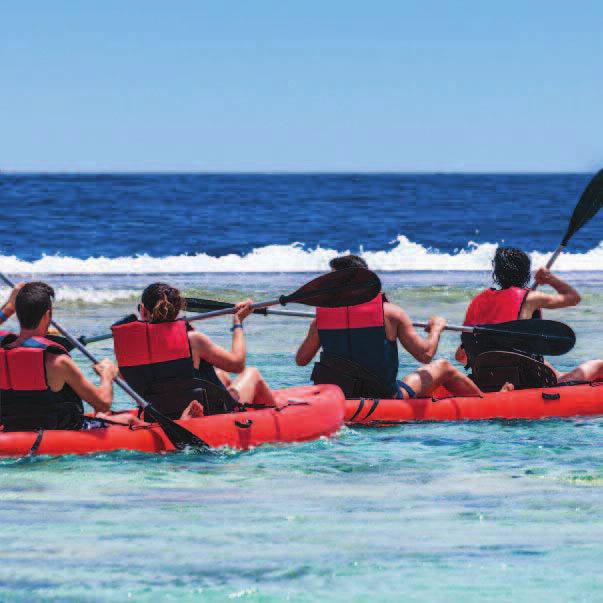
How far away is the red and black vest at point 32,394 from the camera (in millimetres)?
5719

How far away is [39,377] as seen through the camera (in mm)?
5766

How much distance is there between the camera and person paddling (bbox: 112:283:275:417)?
20.4ft

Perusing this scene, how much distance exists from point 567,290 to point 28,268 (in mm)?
20477

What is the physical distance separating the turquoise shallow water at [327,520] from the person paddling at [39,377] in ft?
0.83

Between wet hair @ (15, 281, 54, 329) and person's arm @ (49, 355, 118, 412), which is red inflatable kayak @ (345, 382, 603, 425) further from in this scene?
wet hair @ (15, 281, 54, 329)

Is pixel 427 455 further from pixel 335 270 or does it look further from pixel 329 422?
pixel 335 270

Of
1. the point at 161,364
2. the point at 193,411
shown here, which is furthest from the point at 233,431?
the point at 161,364

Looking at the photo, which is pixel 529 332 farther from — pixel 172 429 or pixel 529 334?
pixel 172 429

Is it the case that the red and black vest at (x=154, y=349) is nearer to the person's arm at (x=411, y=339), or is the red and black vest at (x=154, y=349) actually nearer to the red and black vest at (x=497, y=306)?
the person's arm at (x=411, y=339)

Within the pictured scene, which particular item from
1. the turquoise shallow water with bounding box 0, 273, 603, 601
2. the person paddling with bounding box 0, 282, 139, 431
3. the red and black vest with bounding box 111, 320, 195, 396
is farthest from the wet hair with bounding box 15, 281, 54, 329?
the turquoise shallow water with bounding box 0, 273, 603, 601

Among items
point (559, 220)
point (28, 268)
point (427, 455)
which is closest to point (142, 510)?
point (427, 455)

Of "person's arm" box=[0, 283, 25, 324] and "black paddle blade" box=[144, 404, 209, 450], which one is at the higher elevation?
"person's arm" box=[0, 283, 25, 324]

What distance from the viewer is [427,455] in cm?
627

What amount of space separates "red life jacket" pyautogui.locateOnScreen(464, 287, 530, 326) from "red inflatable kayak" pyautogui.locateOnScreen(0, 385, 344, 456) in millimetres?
1165
